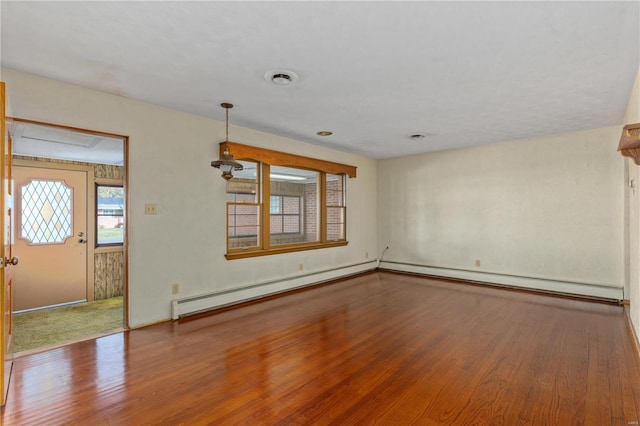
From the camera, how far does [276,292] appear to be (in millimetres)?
5023

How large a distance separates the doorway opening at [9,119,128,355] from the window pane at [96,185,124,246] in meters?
0.01

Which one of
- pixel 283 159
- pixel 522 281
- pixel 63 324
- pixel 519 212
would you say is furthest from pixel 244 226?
pixel 522 281

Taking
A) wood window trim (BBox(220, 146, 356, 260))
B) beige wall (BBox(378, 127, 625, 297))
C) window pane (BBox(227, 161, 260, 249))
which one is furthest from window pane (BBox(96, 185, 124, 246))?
beige wall (BBox(378, 127, 625, 297))

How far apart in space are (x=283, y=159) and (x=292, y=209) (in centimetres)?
419

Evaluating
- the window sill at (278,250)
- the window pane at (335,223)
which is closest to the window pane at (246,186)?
the window sill at (278,250)

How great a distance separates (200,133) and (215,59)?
172 centimetres

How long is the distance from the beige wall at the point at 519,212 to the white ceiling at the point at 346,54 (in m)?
1.04

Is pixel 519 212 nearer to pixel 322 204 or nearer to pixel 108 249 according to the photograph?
pixel 322 204

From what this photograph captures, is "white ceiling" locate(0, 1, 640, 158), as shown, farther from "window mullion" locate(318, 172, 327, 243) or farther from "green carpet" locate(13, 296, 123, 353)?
"green carpet" locate(13, 296, 123, 353)

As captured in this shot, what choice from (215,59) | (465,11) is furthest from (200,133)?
(465,11)

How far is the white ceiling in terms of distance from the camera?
1.98m

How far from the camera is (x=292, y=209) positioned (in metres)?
9.23

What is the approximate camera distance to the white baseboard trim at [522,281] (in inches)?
181

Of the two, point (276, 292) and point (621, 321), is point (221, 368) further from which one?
point (621, 321)
